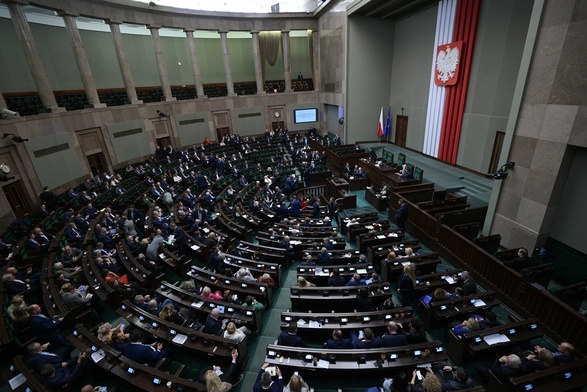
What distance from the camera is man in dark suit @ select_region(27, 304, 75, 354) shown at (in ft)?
18.3

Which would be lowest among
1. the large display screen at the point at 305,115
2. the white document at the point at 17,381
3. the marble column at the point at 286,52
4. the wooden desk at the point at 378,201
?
the wooden desk at the point at 378,201

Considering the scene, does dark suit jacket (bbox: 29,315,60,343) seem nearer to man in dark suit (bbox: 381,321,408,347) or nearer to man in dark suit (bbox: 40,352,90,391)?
man in dark suit (bbox: 40,352,90,391)

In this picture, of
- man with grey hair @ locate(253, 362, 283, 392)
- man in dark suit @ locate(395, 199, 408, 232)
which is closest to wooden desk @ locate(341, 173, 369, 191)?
man in dark suit @ locate(395, 199, 408, 232)

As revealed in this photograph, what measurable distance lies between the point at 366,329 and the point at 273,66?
95.7 feet

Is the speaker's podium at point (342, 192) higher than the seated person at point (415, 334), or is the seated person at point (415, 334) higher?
the seated person at point (415, 334)

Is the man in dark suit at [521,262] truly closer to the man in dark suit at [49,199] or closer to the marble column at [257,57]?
the man in dark suit at [49,199]

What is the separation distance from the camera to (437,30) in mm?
16094

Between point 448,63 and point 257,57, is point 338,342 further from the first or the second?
point 257,57

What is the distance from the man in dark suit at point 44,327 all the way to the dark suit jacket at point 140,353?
4.64 ft

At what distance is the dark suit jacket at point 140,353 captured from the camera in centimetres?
512

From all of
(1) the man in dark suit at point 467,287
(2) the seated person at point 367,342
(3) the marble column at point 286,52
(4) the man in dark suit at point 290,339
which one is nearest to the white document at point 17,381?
(4) the man in dark suit at point 290,339

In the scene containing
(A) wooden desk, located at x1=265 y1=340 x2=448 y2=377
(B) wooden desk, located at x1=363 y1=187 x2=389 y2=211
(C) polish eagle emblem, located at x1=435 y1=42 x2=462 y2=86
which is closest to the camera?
(A) wooden desk, located at x1=265 y1=340 x2=448 y2=377

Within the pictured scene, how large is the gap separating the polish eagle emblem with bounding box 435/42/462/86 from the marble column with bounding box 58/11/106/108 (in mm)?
20176

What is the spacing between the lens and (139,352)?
16.8 feet
